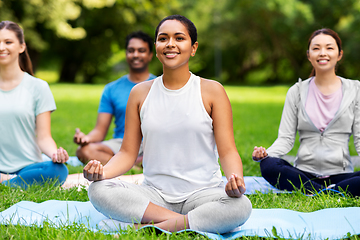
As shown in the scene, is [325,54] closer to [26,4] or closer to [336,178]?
[336,178]

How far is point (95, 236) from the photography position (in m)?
2.48

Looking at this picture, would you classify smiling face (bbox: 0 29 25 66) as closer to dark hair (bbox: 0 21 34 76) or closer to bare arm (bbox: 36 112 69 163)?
dark hair (bbox: 0 21 34 76)

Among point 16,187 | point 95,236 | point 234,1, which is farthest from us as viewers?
point 234,1

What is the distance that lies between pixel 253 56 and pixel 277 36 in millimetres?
7518

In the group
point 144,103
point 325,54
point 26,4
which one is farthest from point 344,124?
point 26,4

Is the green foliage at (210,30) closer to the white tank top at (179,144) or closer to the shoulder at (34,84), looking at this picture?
the shoulder at (34,84)

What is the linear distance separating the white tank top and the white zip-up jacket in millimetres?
1356

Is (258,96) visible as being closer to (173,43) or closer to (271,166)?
(271,166)

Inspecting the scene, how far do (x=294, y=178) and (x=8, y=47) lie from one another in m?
2.86

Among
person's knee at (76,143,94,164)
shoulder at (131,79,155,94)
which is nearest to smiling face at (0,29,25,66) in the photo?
person's knee at (76,143,94,164)

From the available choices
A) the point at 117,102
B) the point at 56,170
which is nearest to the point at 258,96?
the point at 117,102

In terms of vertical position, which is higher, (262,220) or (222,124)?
(222,124)

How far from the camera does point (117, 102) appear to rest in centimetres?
513

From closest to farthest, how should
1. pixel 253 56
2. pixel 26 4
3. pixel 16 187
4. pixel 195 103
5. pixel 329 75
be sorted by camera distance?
pixel 195 103 → pixel 16 187 → pixel 329 75 → pixel 26 4 → pixel 253 56
